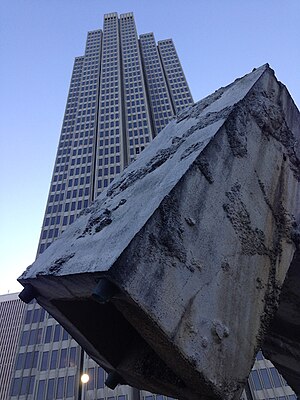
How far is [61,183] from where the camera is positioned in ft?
198

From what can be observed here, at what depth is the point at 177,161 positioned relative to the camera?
2.54 metres

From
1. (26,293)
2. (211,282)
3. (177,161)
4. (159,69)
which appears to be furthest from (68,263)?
(159,69)

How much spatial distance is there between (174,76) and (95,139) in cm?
3188

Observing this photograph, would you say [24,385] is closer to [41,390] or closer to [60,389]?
[41,390]

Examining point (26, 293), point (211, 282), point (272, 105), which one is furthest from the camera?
point (272, 105)

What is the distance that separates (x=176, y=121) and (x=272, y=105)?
4.01 ft

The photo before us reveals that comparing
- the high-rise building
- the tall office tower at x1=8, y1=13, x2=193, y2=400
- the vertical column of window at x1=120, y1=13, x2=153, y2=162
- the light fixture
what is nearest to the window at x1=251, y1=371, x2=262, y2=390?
the high-rise building

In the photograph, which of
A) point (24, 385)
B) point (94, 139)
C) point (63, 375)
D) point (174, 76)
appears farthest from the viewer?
point (174, 76)

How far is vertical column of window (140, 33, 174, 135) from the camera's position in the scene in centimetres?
7269

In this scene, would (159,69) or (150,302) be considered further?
(159,69)

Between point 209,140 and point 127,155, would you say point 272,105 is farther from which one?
→ point 127,155

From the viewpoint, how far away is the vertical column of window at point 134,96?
65.5m

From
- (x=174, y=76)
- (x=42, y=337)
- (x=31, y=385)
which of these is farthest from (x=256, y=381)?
(x=174, y=76)

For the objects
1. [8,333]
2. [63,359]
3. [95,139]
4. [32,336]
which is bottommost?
[63,359]
